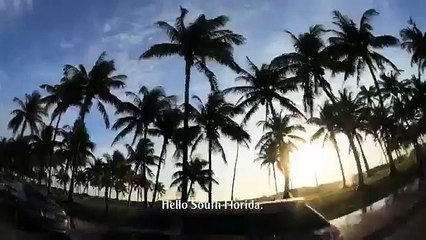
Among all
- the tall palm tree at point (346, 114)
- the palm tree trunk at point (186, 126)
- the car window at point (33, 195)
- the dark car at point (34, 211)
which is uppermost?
the tall palm tree at point (346, 114)

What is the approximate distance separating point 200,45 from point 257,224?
17.7 metres

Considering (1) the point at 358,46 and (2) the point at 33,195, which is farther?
(1) the point at 358,46

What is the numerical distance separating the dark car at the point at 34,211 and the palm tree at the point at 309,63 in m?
22.1

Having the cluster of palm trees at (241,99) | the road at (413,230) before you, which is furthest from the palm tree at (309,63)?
the road at (413,230)

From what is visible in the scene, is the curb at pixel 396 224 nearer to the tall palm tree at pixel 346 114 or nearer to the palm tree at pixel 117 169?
the tall palm tree at pixel 346 114

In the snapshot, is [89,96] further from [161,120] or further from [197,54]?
[197,54]

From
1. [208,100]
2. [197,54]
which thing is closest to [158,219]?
[197,54]

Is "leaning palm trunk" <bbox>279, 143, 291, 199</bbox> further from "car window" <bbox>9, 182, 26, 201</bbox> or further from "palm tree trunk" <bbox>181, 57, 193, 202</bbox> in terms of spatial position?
"car window" <bbox>9, 182, 26, 201</bbox>

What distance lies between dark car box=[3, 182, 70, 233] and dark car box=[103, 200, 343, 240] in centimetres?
483

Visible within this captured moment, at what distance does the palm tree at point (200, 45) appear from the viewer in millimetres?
27312

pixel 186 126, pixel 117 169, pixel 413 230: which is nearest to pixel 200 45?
pixel 186 126

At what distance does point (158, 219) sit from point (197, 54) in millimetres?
16310

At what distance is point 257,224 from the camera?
36.7 feet

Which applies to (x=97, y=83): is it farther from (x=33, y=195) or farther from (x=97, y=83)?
(x=33, y=195)
